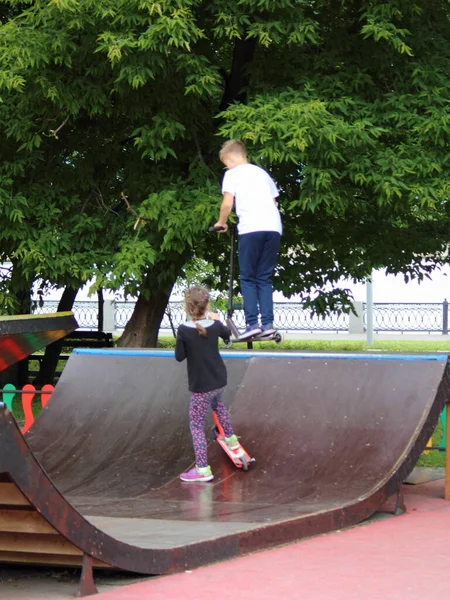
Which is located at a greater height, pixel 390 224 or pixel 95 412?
pixel 390 224

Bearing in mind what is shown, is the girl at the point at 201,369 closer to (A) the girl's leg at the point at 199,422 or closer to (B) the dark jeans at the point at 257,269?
(A) the girl's leg at the point at 199,422

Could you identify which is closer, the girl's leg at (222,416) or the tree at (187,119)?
the girl's leg at (222,416)

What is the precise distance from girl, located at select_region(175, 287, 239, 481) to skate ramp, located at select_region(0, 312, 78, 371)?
1.17 m

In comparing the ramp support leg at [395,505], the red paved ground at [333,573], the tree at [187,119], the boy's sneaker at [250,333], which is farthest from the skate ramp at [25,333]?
the tree at [187,119]

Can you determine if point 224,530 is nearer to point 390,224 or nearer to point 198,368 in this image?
point 198,368

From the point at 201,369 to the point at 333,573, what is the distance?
8.62 feet

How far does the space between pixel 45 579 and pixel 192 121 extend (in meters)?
9.34

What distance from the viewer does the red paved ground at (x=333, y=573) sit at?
564 cm

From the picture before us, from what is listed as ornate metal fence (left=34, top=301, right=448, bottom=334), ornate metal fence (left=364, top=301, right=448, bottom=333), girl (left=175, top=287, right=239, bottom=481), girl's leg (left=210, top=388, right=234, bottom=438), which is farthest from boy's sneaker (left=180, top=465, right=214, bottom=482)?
ornate metal fence (left=364, top=301, right=448, bottom=333)

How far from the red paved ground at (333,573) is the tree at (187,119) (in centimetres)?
616

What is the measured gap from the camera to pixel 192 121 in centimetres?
1468

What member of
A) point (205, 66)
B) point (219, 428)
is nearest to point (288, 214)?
point (205, 66)

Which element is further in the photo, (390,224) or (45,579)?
(390,224)

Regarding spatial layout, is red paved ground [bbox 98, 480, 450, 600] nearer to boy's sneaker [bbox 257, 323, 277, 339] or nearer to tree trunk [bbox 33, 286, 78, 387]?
boy's sneaker [bbox 257, 323, 277, 339]
